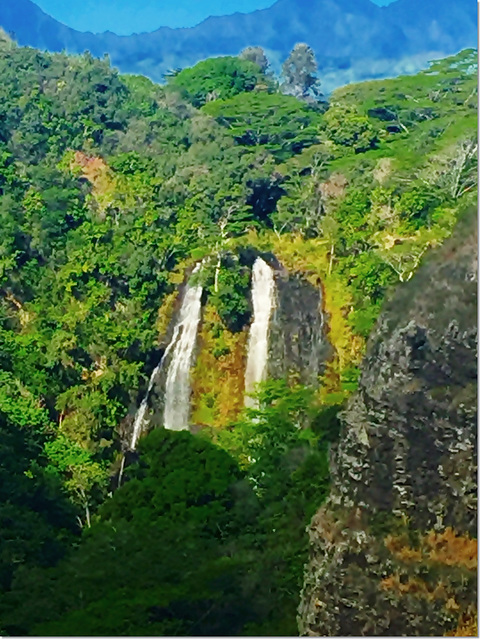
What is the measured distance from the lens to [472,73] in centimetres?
608

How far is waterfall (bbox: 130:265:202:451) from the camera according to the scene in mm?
6418

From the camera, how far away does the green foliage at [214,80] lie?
8.84 m

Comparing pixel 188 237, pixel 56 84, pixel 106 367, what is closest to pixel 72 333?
pixel 106 367

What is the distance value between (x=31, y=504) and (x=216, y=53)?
11.6ft

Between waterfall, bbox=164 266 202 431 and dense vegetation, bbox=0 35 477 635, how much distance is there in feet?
0.59

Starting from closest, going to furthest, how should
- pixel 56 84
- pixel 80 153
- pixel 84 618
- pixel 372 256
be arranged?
pixel 84 618
pixel 372 256
pixel 80 153
pixel 56 84

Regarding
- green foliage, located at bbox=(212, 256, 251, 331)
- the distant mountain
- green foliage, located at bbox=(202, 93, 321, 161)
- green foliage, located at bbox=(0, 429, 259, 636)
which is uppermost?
green foliage, located at bbox=(202, 93, 321, 161)

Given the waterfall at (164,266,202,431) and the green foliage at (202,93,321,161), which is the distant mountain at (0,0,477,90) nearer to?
the green foliage at (202,93,321,161)

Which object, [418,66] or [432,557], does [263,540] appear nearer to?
[432,557]

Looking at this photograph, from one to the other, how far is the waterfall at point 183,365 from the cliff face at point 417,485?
326 cm

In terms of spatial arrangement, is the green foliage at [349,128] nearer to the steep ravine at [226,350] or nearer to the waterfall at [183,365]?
the steep ravine at [226,350]

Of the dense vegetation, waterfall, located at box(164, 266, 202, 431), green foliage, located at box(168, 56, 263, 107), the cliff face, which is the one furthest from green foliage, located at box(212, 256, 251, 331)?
the cliff face

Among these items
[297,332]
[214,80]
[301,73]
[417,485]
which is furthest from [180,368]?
[214,80]

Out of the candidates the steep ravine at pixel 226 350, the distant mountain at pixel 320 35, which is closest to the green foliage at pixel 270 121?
the distant mountain at pixel 320 35
